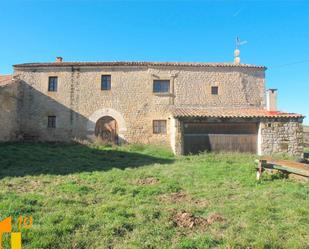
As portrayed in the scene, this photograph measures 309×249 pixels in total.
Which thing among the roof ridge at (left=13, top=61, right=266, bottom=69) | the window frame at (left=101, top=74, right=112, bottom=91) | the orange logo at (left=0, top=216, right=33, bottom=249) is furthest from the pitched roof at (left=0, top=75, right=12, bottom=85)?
the orange logo at (left=0, top=216, right=33, bottom=249)

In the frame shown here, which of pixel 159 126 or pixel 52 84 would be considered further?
pixel 52 84

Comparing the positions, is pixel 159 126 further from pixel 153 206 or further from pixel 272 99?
pixel 153 206

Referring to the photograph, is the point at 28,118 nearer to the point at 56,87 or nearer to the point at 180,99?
the point at 56,87

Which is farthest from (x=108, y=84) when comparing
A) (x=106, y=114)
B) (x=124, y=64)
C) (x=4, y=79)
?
(x=4, y=79)

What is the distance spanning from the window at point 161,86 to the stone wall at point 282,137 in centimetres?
640

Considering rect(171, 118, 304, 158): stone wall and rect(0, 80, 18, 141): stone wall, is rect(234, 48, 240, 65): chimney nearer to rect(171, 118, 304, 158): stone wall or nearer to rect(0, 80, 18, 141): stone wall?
rect(171, 118, 304, 158): stone wall

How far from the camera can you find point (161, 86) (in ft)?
54.8

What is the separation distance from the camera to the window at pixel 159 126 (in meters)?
16.3

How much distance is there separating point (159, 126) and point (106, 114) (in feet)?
11.9

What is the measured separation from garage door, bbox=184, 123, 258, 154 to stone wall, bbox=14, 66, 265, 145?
9.03 feet

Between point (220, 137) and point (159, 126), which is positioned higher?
point (159, 126)

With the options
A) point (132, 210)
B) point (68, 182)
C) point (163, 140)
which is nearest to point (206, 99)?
point (163, 140)

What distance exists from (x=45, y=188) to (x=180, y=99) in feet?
37.4

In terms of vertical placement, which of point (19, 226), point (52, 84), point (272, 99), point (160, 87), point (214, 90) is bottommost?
point (19, 226)
